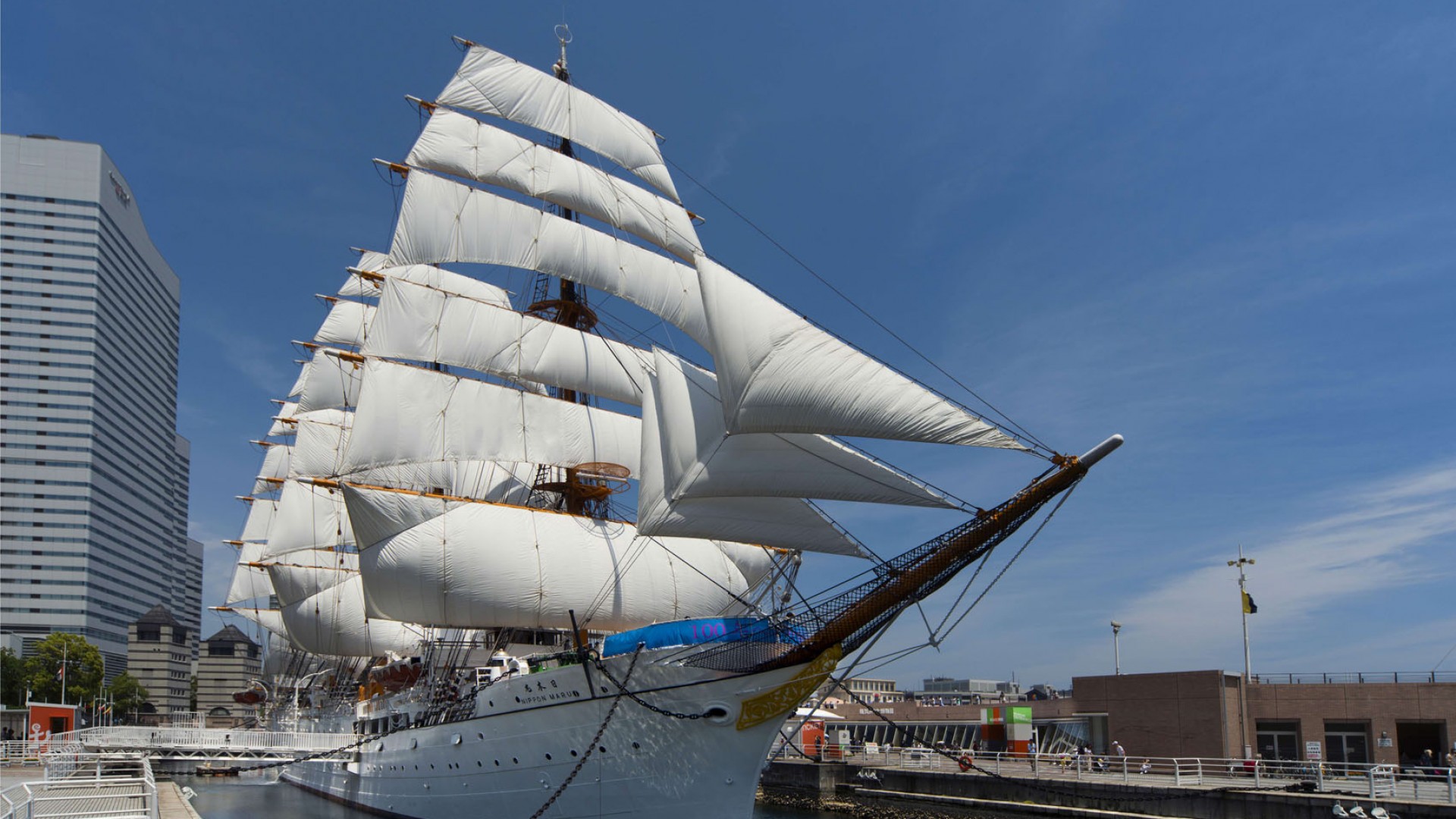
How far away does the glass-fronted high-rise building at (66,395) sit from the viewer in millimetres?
143250

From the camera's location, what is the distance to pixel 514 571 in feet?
113

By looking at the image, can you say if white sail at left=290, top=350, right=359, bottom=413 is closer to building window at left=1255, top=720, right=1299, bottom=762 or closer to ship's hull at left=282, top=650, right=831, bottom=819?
ship's hull at left=282, top=650, right=831, bottom=819

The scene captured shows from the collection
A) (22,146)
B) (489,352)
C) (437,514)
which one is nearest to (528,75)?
(489,352)

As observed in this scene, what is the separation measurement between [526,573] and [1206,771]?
2377 centimetres

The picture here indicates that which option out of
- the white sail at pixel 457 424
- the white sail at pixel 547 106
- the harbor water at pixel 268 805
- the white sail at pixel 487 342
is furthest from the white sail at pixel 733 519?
the white sail at pixel 547 106

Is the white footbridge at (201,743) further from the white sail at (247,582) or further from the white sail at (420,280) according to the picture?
the white sail at (420,280)

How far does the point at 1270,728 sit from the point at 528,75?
40.8 metres

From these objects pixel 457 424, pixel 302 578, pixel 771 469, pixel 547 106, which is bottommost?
pixel 302 578

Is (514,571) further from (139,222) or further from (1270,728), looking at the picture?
(139,222)

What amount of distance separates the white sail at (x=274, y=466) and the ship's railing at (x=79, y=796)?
155 ft

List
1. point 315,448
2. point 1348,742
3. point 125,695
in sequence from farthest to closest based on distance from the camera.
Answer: point 125,695 → point 315,448 → point 1348,742

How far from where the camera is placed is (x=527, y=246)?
42.6 meters

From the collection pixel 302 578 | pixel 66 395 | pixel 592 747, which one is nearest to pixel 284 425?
pixel 302 578

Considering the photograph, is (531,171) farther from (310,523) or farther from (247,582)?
(247,582)
